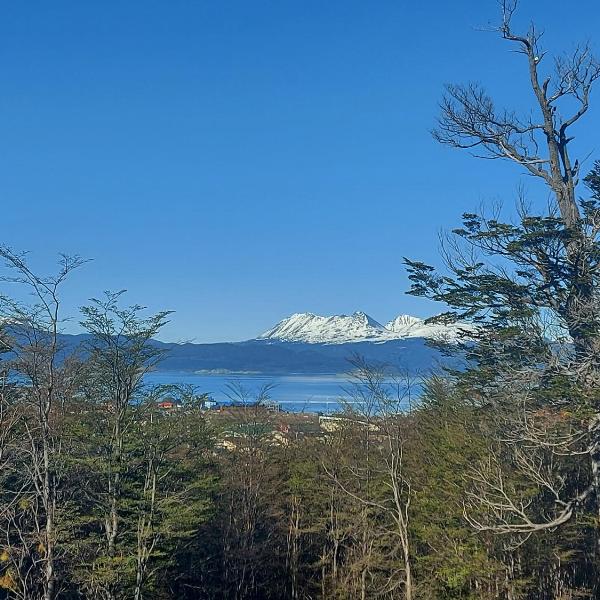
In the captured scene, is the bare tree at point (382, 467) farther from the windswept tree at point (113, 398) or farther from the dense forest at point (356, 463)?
the windswept tree at point (113, 398)

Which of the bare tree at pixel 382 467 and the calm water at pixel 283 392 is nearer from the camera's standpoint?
the bare tree at pixel 382 467

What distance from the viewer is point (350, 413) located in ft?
64.1

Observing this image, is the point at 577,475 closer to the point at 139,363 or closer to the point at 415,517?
the point at 415,517

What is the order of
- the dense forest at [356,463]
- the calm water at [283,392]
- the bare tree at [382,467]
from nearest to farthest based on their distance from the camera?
the dense forest at [356,463] < the bare tree at [382,467] < the calm water at [283,392]

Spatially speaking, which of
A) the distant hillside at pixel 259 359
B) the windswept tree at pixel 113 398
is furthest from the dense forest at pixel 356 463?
the distant hillside at pixel 259 359

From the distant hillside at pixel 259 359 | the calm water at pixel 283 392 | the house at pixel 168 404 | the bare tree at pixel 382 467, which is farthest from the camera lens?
the distant hillside at pixel 259 359

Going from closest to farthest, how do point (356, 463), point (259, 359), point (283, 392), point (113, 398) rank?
point (113, 398)
point (356, 463)
point (283, 392)
point (259, 359)

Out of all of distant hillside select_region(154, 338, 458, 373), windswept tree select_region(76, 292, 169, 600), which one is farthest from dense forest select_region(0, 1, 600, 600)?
distant hillside select_region(154, 338, 458, 373)

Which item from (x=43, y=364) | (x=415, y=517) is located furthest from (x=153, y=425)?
(x=415, y=517)

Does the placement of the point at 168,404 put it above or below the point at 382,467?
above

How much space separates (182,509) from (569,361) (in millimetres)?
8604

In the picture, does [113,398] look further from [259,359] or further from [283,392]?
[259,359]

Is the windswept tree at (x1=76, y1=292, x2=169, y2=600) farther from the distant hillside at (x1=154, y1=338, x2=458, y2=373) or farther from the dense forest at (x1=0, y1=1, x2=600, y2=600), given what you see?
the distant hillside at (x1=154, y1=338, x2=458, y2=373)

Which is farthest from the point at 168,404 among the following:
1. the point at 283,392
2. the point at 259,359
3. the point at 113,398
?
the point at 259,359
